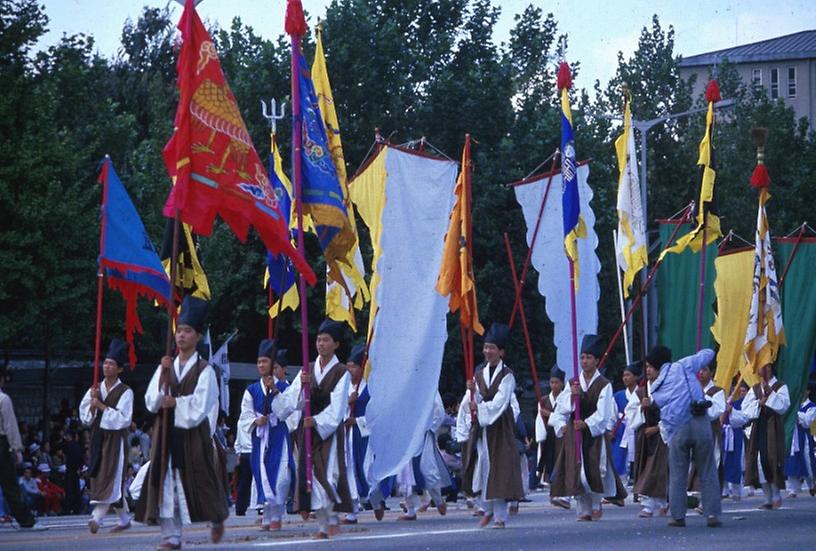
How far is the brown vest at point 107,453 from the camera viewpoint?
1716 cm

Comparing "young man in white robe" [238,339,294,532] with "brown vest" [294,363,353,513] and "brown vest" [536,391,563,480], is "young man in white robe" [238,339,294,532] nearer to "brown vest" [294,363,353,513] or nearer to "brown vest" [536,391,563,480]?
"brown vest" [294,363,353,513]

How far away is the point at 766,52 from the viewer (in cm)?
9150

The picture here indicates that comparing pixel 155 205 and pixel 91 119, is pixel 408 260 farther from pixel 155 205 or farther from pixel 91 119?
pixel 91 119

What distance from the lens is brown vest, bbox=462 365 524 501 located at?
53.6 feet

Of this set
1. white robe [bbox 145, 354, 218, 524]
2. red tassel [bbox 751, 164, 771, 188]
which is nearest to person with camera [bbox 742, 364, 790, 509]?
red tassel [bbox 751, 164, 771, 188]

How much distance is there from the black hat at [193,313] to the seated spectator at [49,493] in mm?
11184

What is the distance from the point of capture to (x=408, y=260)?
64.3 ft

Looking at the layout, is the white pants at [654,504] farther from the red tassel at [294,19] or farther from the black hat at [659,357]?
the red tassel at [294,19]

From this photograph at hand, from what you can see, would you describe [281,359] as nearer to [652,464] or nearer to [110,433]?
[110,433]

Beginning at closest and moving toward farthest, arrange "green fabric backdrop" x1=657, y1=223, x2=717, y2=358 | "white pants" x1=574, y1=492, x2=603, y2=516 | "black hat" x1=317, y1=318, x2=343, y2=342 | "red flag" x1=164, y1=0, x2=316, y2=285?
1. "red flag" x1=164, y1=0, x2=316, y2=285
2. "black hat" x1=317, y1=318, x2=343, y2=342
3. "white pants" x1=574, y1=492, x2=603, y2=516
4. "green fabric backdrop" x1=657, y1=223, x2=717, y2=358

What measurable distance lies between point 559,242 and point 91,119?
49.6 feet

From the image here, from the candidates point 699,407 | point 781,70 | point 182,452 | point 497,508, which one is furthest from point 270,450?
point 781,70

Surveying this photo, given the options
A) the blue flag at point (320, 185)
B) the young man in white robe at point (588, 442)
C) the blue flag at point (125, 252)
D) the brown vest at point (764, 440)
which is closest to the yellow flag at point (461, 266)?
the young man in white robe at point (588, 442)

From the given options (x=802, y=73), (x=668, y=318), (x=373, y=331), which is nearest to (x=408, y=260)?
(x=373, y=331)
